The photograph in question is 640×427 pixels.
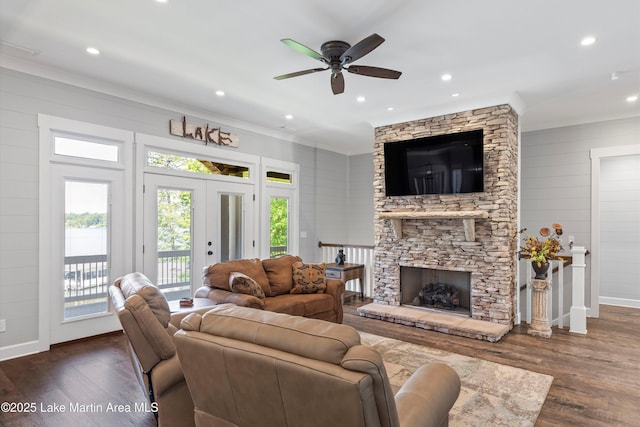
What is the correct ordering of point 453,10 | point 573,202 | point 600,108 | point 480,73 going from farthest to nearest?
1. point 573,202
2. point 600,108
3. point 480,73
4. point 453,10

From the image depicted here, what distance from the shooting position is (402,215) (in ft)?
17.1

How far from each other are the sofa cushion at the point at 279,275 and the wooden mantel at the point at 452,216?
5.51ft

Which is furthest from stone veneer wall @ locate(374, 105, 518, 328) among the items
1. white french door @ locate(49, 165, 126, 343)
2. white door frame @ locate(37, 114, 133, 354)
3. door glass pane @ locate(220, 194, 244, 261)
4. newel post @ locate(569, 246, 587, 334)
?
white door frame @ locate(37, 114, 133, 354)

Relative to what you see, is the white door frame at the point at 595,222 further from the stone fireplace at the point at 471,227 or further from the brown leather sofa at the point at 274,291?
the brown leather sofa at the point at 274,291

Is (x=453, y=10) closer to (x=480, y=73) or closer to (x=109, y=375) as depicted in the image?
(x=480, y=73)

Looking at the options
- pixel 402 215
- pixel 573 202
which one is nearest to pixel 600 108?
pixel 573 202

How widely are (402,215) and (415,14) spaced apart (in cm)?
285

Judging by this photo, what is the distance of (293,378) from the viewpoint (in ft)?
4.01

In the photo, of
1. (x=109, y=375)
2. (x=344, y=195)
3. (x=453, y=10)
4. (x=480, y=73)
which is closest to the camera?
(x=453, y=10)

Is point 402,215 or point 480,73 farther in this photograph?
point 402,215

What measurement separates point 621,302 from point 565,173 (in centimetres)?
250

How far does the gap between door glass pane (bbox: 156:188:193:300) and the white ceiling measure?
4.27ft

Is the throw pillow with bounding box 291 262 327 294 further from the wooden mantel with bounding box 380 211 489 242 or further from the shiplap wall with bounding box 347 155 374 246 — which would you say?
the shiplap wall with bounding box 347 155 374 246

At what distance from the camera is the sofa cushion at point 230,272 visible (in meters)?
4.11
